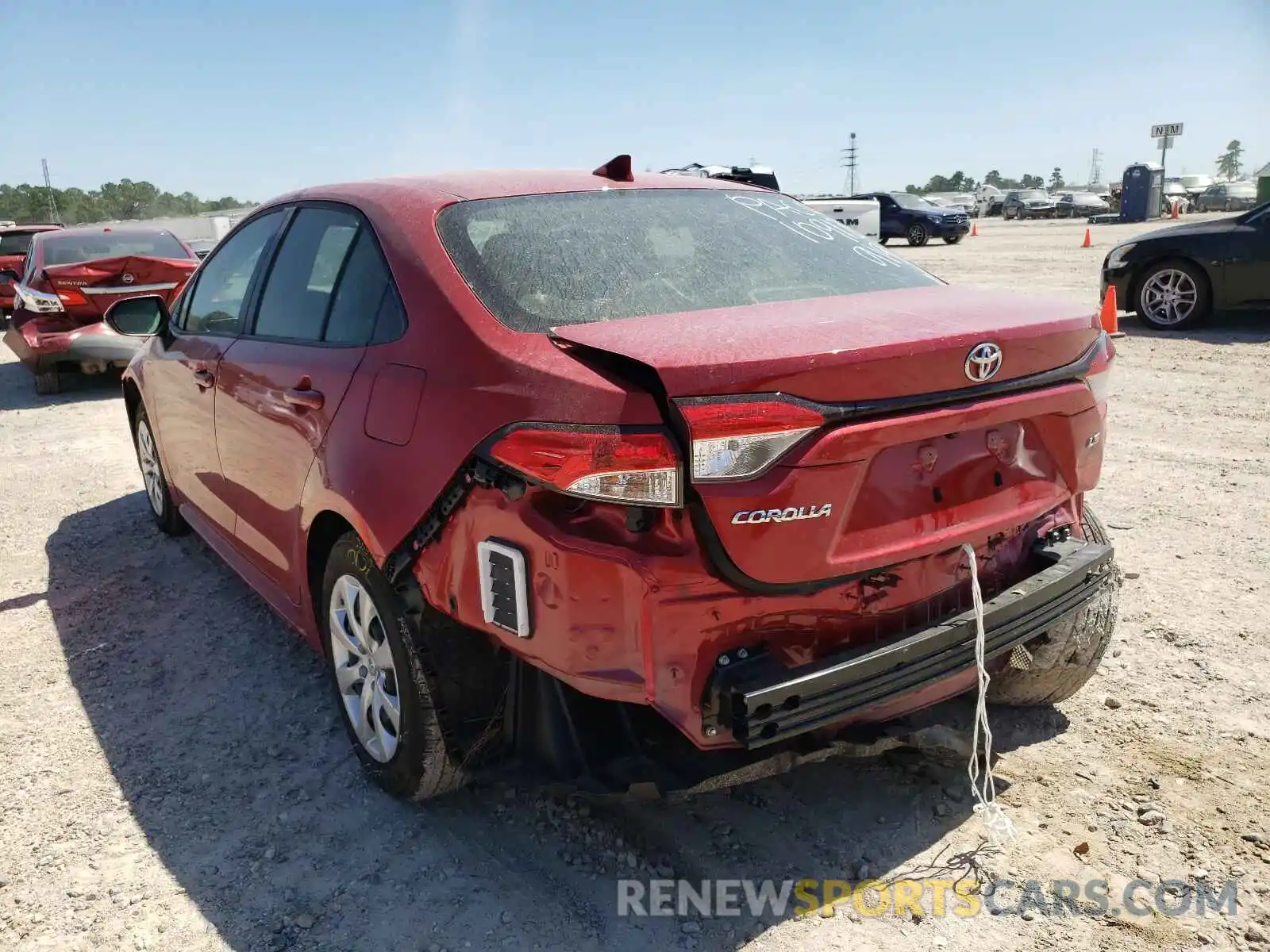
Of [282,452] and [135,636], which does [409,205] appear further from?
[135,636]

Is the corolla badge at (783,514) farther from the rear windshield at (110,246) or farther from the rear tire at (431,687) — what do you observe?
the rear windshield at (110,246)

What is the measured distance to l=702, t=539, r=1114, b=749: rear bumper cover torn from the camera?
2037 millimetres

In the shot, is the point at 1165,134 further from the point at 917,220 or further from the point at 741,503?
the point at 741,503

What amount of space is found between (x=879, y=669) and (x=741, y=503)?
1.71ft

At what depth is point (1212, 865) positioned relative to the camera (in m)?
2.48

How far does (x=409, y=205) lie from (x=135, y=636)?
246 centimetres

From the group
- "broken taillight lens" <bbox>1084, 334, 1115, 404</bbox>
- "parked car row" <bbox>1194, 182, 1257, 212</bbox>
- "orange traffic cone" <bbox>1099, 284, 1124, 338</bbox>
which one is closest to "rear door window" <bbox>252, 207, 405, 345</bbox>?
"broken taillight lens" <bbox>1084, 334, 1115, 404</bbox>

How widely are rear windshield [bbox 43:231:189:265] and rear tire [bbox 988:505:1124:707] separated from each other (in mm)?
9613

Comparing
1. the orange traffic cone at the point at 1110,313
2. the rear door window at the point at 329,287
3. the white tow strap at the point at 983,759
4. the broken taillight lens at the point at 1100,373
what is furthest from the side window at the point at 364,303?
the orange traffic cone at the point at 1110,313

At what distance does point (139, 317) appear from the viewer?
15.0 ft

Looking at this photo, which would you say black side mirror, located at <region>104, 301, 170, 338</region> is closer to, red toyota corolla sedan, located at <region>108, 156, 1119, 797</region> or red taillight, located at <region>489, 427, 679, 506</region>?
red toyota corolla sedan, located at <region>108, 156, 1119, 797</region>

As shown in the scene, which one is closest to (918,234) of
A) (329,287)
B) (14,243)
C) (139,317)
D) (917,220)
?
(917,220)

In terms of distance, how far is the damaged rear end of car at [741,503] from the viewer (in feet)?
6.59

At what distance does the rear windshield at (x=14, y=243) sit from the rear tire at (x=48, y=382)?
A: 663 cm
